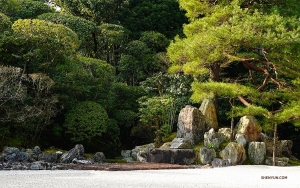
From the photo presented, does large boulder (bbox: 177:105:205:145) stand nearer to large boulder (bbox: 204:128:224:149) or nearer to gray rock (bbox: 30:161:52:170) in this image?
large boulder (bbox: 204:128:224:149)

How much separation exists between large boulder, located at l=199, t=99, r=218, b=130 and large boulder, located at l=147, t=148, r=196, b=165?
1.80 metres

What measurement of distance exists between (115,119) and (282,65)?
650cm

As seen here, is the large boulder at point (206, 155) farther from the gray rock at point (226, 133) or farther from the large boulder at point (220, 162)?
the gray rock at point (226, 133)

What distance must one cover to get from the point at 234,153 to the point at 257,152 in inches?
30.6

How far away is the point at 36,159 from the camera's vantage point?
897 centimetres

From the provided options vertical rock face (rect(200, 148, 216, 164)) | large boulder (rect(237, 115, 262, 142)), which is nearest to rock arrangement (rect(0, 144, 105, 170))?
vertical rock face (rect(200, 148, 216, 164))

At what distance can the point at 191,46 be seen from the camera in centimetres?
894

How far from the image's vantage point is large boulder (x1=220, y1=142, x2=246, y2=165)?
9484mm

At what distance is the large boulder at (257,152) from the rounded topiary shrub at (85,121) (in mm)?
4798

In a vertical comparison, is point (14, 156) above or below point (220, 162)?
above

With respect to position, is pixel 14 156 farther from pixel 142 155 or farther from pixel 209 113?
pixel 209 113

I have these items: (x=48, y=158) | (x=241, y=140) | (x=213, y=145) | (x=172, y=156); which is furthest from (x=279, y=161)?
(x=48, y=158)

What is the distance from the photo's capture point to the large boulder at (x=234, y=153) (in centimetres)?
948

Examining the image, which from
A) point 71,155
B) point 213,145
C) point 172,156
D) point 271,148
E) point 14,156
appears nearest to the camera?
point 14,156
